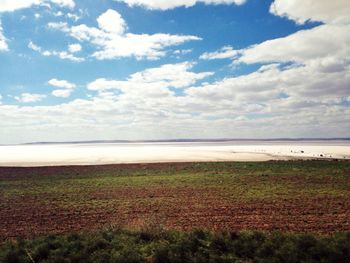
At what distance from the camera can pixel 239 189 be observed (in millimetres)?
30453

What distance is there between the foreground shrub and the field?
2017mm

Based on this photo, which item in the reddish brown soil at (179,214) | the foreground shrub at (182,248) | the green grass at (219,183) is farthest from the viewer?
the green grass at (219,183)

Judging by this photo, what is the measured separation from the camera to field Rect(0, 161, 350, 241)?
18.5 metres

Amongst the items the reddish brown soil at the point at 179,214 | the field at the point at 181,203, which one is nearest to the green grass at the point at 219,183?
the field at the point at 181,203

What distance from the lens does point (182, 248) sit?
11406 mm

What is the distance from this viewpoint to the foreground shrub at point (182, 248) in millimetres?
10320

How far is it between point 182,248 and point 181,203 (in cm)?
1348

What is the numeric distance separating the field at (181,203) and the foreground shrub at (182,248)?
2017 mm

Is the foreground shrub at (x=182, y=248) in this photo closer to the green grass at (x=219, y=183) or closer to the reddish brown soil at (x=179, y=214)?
the reddish brown soil at (x=179, y=214)

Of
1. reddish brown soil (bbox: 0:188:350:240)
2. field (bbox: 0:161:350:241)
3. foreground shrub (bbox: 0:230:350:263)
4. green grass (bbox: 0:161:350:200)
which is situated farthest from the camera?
green grass (bbox: 0:161:350:200)

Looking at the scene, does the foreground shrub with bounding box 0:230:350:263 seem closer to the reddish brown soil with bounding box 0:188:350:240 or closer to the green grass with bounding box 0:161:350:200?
the reddish brown soil with bounding box 0:188:350:240

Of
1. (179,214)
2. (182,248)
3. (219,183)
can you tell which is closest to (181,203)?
(179,214)

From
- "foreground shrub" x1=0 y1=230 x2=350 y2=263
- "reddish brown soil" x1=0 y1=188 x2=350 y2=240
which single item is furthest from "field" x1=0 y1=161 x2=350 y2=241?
"foreground shrub" x1=0 y1=230 x2=350 y2=263

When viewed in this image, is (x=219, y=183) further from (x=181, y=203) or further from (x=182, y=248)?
(x=182, y=248)
